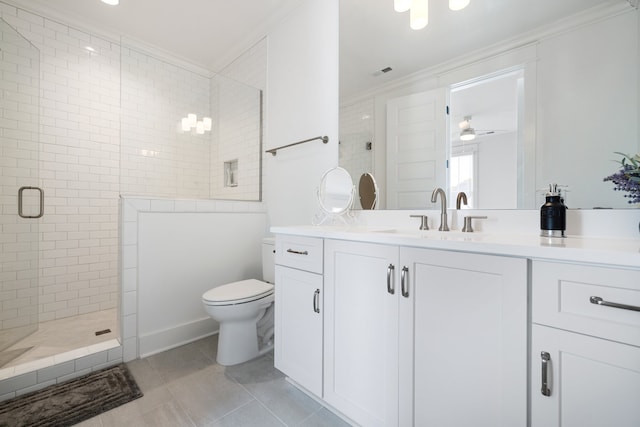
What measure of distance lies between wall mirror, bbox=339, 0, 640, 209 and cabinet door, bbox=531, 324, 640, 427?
2.11 feet

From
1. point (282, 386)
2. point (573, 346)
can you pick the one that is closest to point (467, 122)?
point (573, 346)

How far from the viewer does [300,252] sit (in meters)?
1.42

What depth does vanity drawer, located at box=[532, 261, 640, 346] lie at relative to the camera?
2.16 ft

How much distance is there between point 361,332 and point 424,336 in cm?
28

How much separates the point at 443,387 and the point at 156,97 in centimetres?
324

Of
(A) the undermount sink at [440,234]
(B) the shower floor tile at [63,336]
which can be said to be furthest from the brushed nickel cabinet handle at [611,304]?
(B) the shower floor tile at [63,336]

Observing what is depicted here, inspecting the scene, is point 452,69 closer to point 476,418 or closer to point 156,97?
point 476,418

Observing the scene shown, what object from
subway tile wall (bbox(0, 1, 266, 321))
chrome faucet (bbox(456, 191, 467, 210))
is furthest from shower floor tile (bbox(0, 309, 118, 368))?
chrome faucet (bbox(456, 191, 467, 210))

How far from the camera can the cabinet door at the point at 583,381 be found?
66 centimetres

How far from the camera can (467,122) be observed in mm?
1404

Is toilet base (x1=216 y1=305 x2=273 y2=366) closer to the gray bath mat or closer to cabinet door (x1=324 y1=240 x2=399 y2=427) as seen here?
the gray bath mat

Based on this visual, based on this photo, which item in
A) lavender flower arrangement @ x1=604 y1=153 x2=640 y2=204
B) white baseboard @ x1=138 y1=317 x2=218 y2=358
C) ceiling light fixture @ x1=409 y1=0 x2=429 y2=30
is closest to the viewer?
lavender flower arrangement @ x1=604 y1=153 x2=640 y2=204

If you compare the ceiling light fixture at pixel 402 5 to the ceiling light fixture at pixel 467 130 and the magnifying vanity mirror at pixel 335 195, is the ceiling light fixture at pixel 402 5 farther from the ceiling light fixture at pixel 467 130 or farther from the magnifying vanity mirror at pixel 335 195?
the magnifying vanity mirror at pixel 335 195

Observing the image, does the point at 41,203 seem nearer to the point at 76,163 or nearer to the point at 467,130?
the point at 76,163
